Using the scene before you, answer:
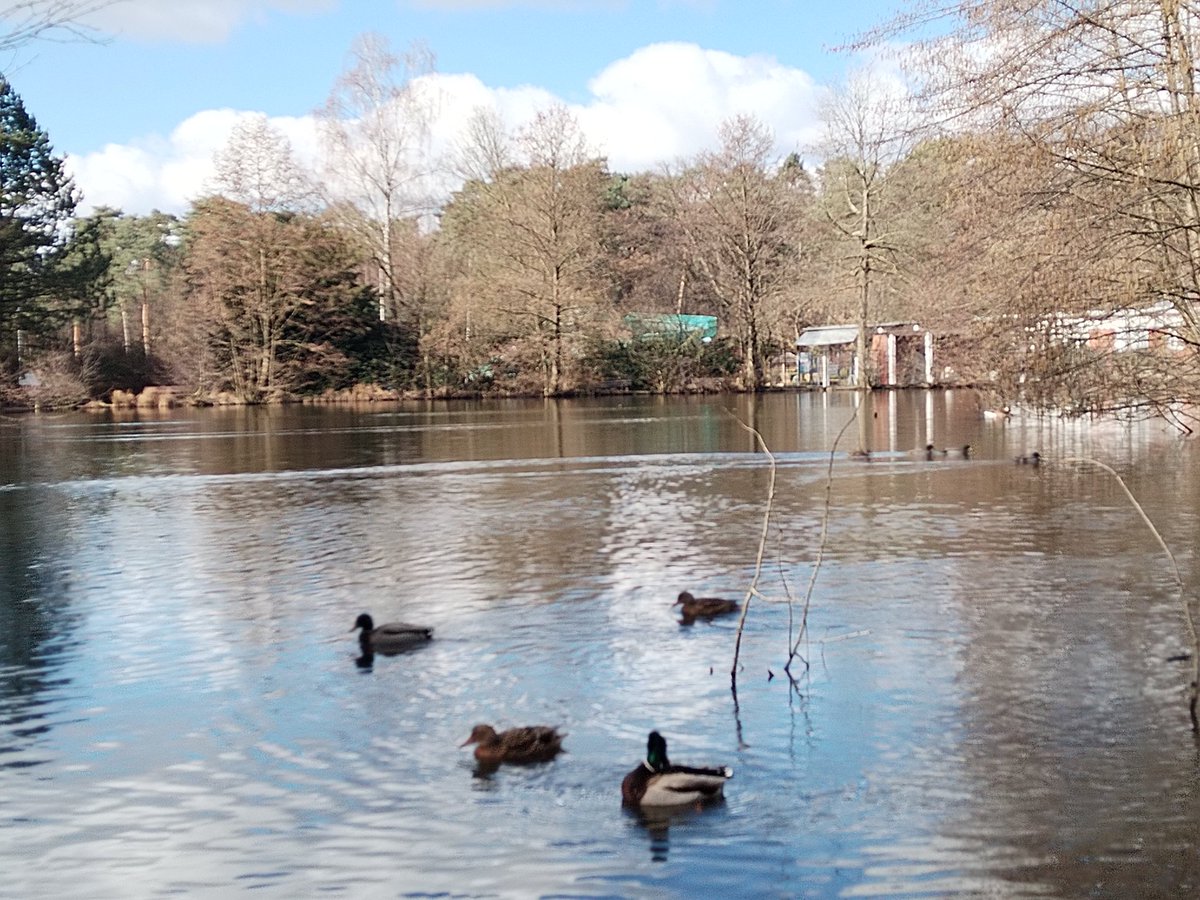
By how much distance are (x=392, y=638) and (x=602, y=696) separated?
2.12 meters

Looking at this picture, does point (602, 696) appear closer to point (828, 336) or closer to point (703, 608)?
point (703, 608)

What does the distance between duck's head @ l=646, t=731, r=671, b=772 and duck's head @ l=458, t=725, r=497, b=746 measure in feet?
3.52

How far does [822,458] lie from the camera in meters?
24.6

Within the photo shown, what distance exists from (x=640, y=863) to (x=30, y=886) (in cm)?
266

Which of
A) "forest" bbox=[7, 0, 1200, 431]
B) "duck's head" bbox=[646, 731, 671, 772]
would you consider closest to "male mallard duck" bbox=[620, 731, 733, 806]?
"duck's head" bbox=[646, 731, 671, 772]

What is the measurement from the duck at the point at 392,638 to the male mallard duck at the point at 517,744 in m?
2.64

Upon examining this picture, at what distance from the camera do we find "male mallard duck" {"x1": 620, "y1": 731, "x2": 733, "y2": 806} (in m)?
6.40

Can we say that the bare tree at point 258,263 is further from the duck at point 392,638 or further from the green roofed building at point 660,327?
the duck at point 392,638

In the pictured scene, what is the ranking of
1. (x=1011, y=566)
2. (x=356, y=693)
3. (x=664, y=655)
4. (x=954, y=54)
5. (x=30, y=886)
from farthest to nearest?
(x=1011, y=566) → (x=664, y=655) → (x=356, y=693) → (x=954, y=54) → (x=30, y=886)

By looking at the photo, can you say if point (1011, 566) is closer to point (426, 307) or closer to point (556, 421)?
point (556, 421)

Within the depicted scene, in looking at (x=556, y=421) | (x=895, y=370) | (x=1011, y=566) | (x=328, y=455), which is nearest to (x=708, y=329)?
(x=895, y=370)

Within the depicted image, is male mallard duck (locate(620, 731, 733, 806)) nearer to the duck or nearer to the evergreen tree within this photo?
the duck

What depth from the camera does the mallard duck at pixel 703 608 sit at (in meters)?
10.5

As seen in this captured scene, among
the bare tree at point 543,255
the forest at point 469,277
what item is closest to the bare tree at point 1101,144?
the forest at point 469,277
